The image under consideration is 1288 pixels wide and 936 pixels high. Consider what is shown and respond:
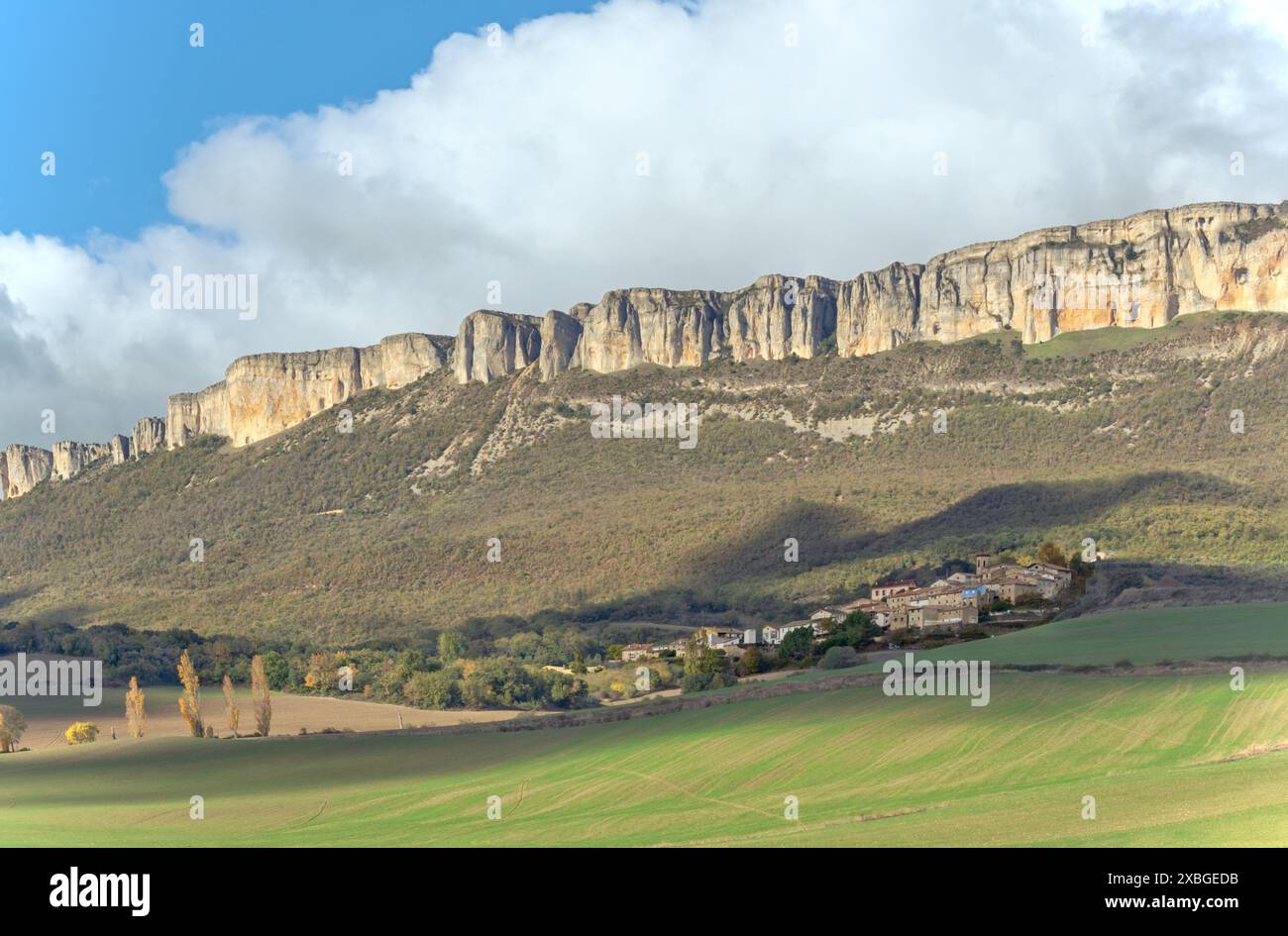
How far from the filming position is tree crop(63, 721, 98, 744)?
64.6 metres

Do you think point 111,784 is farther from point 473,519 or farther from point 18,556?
point 18,556

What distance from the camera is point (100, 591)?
138 m

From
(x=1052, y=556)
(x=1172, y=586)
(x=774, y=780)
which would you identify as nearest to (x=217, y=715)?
(x=774, y=780)

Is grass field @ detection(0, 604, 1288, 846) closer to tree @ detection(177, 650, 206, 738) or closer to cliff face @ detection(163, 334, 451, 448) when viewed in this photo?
tree @ detection(177, 650, 206, 738)

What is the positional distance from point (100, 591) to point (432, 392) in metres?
49.5

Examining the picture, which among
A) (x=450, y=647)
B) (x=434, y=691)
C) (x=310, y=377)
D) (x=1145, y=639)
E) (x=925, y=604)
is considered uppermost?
(x=310, y=377)

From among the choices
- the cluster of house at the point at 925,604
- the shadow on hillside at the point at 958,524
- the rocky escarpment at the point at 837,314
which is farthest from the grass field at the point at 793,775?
the rocky escarpment at the point at 837,314

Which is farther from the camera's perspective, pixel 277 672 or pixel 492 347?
pixel 492 347

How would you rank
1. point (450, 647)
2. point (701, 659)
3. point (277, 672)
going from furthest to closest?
point (450, 647), point (277, 672), point (701, 659)

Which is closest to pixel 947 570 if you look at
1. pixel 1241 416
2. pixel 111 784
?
pixel 1241 416

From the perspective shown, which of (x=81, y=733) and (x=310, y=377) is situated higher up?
(x=310, y=377)

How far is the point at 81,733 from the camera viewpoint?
65.4 metres

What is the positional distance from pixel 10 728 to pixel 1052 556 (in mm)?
54560

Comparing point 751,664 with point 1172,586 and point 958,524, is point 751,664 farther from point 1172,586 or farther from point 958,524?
point 958,524
